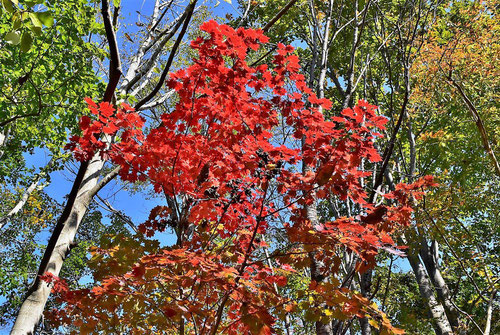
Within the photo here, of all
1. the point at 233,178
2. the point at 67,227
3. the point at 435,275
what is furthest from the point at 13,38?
the point at 435,275

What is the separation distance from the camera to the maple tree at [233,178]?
280 cm

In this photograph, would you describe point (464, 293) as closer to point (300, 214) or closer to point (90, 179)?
point (300, 214)

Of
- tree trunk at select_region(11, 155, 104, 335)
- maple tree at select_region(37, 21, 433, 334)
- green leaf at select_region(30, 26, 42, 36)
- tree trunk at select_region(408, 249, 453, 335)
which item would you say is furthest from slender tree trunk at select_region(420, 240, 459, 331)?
green leaf at select_region(30, 26, 42, 36)

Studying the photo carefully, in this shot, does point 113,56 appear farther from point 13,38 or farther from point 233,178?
point 233,178

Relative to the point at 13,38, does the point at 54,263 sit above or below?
above

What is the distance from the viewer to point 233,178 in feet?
11.6

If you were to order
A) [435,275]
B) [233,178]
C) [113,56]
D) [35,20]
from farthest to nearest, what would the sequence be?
[435,275] → [233,178] → [113,56] → [35,20]

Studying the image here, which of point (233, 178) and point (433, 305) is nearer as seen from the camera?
point (233, 178)

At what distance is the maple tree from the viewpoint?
9.18ft

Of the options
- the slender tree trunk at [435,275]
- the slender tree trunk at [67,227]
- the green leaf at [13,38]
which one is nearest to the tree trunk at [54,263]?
the slender tree trunk at [67,227]

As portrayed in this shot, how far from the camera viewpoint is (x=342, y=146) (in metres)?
2.92

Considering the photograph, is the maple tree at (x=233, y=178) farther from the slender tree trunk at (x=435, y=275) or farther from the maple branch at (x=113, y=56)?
the slender tree trunk at (x=435, y=275)

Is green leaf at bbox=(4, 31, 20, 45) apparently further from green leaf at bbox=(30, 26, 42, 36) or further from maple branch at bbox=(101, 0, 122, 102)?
maple branch at bbox=(101, 0, 122, 102)

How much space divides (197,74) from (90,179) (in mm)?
1971
